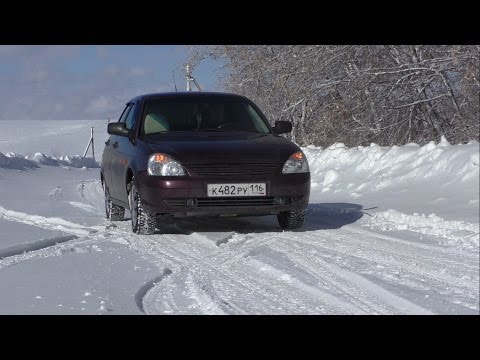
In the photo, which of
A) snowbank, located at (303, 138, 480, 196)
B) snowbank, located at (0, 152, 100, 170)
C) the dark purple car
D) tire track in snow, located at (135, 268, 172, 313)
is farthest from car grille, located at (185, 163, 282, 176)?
snowbank, located at (0, 152, 100, 170)

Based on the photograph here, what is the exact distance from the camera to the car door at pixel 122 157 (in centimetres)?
896

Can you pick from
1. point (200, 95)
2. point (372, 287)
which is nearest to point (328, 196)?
point (200, 95)

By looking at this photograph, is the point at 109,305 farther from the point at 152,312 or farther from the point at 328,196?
the point at 328,196

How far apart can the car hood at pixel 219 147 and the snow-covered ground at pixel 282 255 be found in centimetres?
81

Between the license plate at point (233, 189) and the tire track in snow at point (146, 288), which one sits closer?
the tire track in snow at point (146, 288)

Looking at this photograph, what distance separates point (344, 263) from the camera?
20.2 feet

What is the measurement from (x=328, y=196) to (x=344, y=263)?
19.7ft

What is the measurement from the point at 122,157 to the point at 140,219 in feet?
3.95

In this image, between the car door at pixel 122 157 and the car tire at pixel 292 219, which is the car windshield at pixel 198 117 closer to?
the car door at pixel 122 157

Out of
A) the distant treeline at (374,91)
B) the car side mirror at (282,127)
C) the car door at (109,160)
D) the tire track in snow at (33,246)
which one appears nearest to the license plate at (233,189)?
the tire track in snow at (33,246)

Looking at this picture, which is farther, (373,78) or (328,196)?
(373,78)

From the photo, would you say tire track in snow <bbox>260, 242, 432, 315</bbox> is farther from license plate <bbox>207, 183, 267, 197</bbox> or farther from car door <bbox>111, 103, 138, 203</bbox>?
car door <bbox>111, 103, 138, 203</bbox>

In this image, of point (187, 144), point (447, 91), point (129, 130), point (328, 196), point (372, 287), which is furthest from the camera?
point (447, 91)

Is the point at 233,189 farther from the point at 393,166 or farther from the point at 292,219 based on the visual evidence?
the point at 393,166
